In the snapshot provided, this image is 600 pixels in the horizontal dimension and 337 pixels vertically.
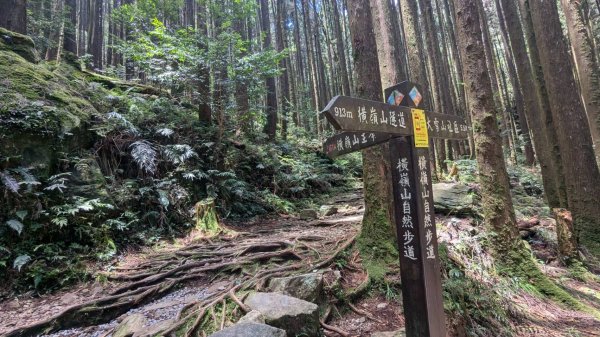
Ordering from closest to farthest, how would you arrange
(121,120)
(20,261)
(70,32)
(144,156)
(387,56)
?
(20,261)
(387,56)
(144,156)
(121,120)
(70,32)

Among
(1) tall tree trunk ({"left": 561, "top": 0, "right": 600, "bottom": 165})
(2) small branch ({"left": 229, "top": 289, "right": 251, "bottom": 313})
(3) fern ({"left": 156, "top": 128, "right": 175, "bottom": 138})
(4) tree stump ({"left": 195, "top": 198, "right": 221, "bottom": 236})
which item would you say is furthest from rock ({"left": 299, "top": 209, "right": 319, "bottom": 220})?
(1) tall tree trunk ({"left": 561, "top": 0, "right": 600, "bottom": 165})

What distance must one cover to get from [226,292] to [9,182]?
3.57m

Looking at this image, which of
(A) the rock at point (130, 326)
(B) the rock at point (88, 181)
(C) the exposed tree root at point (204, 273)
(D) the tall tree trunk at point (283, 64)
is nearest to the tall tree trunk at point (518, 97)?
(D) the tall tree trunk at point (283, 64)

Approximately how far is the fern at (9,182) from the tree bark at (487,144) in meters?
6.84

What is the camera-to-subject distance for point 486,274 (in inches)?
180

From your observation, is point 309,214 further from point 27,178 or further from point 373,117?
point 373,117

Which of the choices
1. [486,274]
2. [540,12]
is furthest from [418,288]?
[540,12]

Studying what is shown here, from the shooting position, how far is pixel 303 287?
12.3ft

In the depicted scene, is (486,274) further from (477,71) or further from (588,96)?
(588,96)

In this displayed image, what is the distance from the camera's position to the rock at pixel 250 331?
2607 millimetres

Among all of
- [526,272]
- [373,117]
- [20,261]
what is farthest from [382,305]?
[20,261]

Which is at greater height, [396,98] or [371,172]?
[396,98]

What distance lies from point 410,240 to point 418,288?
38 centimetres

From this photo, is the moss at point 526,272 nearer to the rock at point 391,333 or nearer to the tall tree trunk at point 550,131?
the rock at point 391,333
